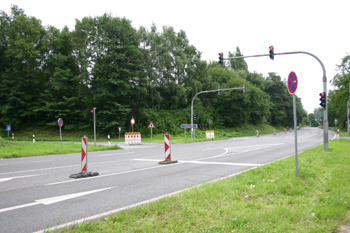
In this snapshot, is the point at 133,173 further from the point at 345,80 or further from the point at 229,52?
the point at 229,52

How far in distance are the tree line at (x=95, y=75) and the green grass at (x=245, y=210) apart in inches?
1209

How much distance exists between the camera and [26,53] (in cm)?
3769

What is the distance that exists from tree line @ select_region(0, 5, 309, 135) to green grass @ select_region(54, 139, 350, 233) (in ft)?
101

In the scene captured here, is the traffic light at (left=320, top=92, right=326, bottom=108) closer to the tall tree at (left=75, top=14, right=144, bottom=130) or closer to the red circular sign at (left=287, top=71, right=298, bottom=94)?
the red circular sign at (left=287, top=71, right=298, bottom=94)

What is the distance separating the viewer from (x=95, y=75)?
35.8 meters

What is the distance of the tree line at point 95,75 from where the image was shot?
35.6m

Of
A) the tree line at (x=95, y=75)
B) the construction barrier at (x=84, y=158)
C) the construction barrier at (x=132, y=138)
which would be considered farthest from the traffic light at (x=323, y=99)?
the tree line at (x=95, y=75)

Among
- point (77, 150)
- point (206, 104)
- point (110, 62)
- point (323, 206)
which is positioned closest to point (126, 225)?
point (323, 206)

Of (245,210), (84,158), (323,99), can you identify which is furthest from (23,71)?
(245,210)

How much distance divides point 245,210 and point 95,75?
34770 millimetres

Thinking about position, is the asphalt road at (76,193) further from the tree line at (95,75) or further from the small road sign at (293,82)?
the tree line at (95,75)

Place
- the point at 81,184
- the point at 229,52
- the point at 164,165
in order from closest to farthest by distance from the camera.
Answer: the point at 81,184
the point at 164,165
the point at 229,52

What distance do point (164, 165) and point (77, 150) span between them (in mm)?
9921

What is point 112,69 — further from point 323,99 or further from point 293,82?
point 293,82
